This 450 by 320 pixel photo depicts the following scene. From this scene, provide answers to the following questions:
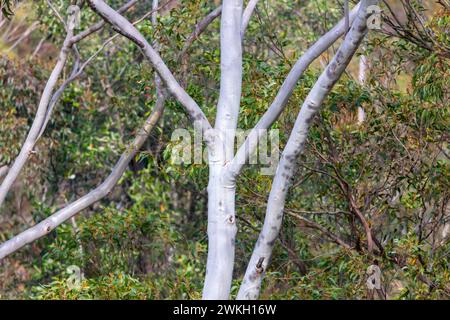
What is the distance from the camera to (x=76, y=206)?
26.7 feet

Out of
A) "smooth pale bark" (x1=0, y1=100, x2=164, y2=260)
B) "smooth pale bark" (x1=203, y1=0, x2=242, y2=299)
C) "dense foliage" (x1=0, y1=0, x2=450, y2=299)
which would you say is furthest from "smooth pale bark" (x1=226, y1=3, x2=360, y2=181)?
"smooth pale bark" (x1=0, y1=100, x2=164, y2=260)

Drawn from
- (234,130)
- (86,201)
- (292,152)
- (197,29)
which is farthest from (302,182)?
(292,152)

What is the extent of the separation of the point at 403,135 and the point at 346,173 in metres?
0.57

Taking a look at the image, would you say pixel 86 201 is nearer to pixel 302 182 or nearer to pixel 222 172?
pixel 302 182

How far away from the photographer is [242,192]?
7789 millimetres

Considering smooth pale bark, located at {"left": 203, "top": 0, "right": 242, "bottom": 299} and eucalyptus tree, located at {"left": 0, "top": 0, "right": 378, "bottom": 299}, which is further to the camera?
smooth pale bark, located at {"left": 203, "top": 0, "right": 242, "bottom": 299}

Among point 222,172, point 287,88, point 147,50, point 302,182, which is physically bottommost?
point 222,172

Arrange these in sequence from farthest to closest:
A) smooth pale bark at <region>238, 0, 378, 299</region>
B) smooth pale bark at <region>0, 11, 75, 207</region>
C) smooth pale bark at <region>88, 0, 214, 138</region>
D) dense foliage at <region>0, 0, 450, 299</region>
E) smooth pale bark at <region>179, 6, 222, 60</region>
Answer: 1. smooth pale bark at <region>179, 6, 222, 60</region>
2. smooth pale bark at <region>0, 11, 75, 207</region>
3. dense foliage at <region>0, 0, 450, 299</region>
4. smooth pale bark at <region>88, 0, 214, 138</region>
5. smooth pale bark at <region>238, 0, 378, 299</region>

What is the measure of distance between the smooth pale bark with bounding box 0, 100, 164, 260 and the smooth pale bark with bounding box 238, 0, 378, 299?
255 cm

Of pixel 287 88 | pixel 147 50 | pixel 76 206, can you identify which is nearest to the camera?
pixel 287 88

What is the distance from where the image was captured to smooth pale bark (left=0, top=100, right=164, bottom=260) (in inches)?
312

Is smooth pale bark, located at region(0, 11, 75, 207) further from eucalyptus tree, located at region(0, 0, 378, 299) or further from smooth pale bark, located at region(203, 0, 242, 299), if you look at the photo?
smooth pale bark, located at region(203, 0, 242, 299)

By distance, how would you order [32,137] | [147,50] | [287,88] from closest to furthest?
[287,88] < [147,50] < [32,137]

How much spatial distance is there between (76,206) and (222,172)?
247 cm
